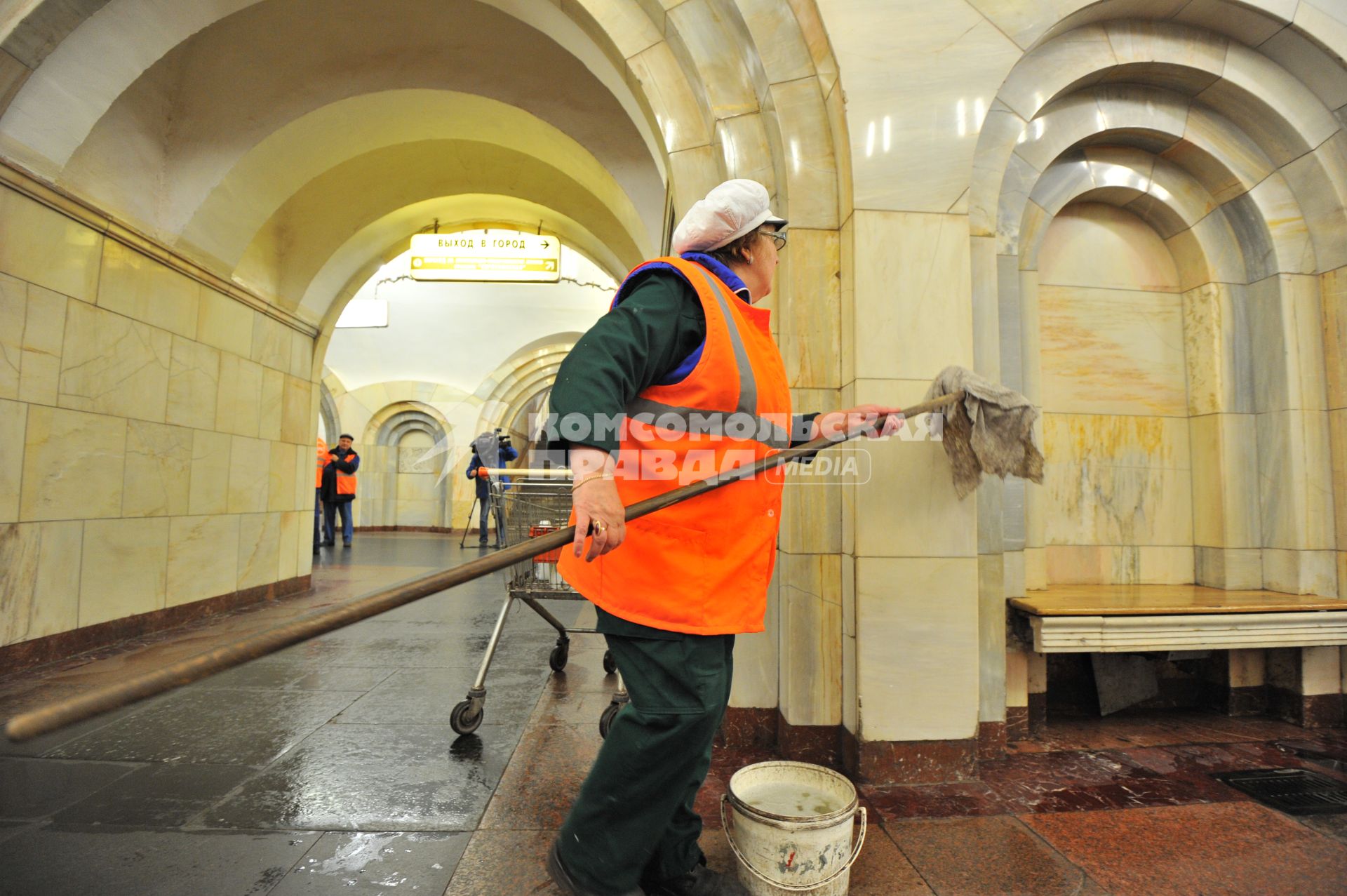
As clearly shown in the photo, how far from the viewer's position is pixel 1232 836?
2.01 metres

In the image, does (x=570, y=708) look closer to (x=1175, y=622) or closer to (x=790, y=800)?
(x=790, y=800)

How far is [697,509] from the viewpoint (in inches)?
61.8

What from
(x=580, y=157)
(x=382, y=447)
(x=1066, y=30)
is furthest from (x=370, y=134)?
(x=382, y=447)

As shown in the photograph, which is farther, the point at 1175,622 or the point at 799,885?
the point at 1175,622

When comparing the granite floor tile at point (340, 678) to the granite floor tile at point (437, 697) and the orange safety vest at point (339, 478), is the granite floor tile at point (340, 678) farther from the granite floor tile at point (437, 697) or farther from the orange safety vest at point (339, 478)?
the orange safety vest at point (339, 478)

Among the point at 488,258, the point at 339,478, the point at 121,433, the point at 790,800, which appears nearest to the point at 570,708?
the point at 790,800

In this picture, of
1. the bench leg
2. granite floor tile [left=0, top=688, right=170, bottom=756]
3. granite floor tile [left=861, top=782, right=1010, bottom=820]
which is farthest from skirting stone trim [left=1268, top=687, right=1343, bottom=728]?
granite floor tile [left=0, top=688, right=170, bottom=756]

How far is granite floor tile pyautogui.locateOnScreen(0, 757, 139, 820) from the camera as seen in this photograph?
2084 millimetres

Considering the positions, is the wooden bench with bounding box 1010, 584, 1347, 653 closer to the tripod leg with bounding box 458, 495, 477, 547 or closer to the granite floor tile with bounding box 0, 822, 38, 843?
the granite floor tile with bounding box 0, 822, 38, 843

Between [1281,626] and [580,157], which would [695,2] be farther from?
[1281,626]

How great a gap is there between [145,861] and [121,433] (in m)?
3.26

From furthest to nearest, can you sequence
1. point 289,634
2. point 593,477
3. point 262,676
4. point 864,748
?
1. point 262,676
2. point 864,748
3. point 593,477
4. point 289,634

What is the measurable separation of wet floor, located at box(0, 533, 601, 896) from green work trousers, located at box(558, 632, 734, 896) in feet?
1.65

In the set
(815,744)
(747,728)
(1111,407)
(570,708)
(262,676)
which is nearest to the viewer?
(815,744)
